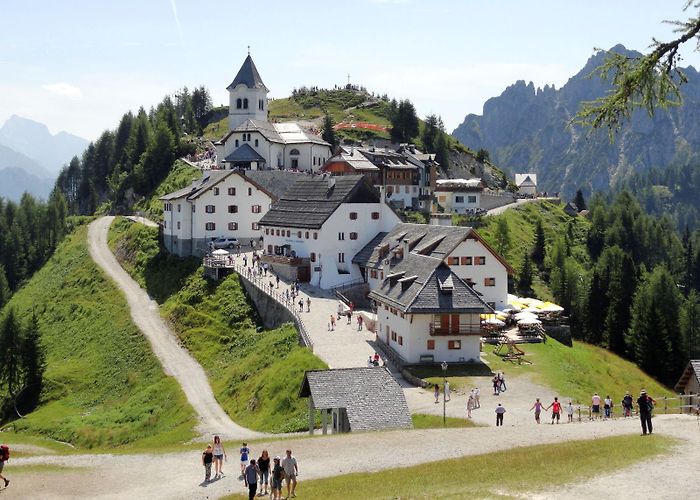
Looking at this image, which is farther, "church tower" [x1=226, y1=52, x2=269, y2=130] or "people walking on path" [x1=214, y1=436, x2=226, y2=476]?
"church tower" [x1=226, y1=52, x2=269, y2=130]

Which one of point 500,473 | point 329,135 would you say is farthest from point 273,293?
point 329,135

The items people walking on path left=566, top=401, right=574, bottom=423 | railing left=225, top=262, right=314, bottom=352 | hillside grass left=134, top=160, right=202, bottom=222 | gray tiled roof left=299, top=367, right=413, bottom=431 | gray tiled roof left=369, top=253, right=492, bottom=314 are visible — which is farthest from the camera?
hillside grass left=134, top=160, right=202, bottom=222

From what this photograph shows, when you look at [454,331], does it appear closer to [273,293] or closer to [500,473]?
[273,293]

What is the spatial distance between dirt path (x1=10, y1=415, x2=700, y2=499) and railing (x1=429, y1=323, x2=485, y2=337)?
1524 centimetres

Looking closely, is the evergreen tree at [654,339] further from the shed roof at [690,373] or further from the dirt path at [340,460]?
the dirt path at [340,460]

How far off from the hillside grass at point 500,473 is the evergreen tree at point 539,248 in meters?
94.1

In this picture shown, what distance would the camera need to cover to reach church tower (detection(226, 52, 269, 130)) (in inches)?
5522

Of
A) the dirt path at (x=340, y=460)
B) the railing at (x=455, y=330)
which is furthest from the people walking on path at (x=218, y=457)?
the railing at (x=455, y=330)

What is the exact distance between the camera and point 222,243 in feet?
301

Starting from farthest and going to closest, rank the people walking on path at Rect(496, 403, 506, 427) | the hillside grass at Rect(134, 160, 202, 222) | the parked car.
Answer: the hillside grass at Rect(134, 160, 202, 222), the parked car, the people walking on path at Rect(496, 403, 506, 427)

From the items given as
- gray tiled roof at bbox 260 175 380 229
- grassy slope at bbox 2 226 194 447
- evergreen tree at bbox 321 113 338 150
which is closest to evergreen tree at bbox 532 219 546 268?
evergreen tree at bbox 321 113 338 150

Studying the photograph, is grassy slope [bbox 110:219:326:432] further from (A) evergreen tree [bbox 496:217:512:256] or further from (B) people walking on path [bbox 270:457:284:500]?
(A) evergreen tree [bbox 496:217:512:256]

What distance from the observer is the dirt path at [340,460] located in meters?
28.0

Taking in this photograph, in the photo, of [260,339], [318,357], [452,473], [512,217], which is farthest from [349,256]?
[512,217]
